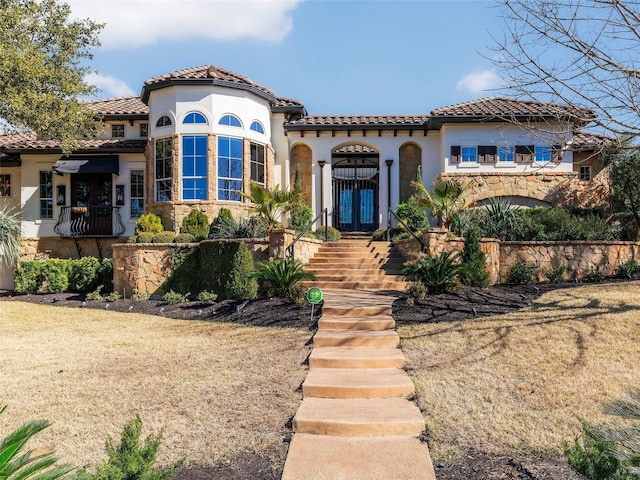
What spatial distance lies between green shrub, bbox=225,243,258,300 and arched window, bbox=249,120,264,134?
718 cm

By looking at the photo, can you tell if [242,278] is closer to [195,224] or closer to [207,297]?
[207,297]

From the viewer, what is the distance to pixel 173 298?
12.9 metres

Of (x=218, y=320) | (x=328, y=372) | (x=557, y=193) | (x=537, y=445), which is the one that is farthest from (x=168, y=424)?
(x=557, y=193)

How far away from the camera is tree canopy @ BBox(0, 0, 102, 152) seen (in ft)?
40.8

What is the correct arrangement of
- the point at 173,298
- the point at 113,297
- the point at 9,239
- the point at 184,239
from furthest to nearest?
the point at 9,239
the point at 184,239
the point at 113,297
the point at 173,298

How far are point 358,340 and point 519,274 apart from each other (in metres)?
6.75

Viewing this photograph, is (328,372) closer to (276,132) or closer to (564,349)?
(564,349)

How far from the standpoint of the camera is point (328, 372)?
718cm

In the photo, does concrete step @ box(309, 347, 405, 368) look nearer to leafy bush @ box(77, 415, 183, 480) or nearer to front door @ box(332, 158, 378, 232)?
leafy bush @ box(77, 415, 183, 480)

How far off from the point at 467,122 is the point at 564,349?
12.9 meters

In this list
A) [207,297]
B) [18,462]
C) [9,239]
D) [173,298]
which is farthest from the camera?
[9,239]

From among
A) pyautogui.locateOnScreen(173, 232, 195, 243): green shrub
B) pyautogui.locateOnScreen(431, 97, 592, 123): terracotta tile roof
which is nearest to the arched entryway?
pyautogui.locateOnScreen(431, 97, 592, 123): terracotta tile roof

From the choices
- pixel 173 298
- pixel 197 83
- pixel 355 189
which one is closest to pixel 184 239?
pixel 173 298

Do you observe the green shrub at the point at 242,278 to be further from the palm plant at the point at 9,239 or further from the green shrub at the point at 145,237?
Answer: the palm plant at the point at 9,239
